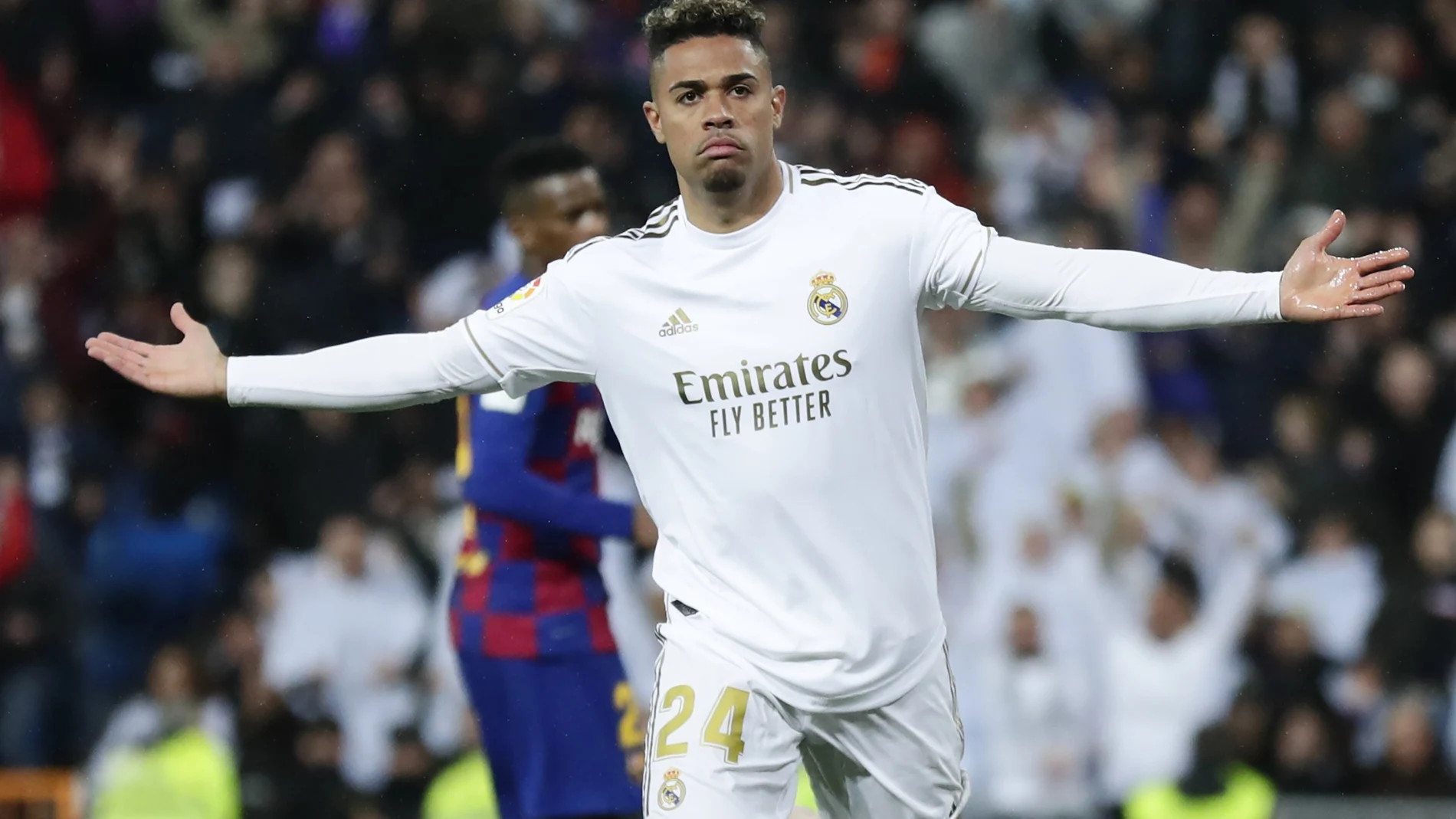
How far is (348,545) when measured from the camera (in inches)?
399

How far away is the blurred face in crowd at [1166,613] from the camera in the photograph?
376 inches

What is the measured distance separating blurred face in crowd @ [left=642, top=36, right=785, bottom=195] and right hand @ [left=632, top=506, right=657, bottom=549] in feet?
4.65

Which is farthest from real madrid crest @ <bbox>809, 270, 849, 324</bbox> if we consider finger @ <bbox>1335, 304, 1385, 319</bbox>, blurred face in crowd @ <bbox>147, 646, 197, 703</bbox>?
blurred face in crowd @ <bbox>147, 646, 197, 703</bbox>

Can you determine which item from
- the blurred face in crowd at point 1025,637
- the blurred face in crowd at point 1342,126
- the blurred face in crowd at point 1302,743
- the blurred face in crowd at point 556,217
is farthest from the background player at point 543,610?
the blurred face in crowd at point 1342,126

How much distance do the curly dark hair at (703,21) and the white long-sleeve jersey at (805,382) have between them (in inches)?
14.8

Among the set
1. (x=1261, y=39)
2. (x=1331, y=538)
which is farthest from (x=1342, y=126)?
(x=1331, y=538)

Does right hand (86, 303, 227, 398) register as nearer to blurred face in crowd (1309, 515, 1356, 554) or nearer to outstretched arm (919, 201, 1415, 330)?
outstretched arm (919, 201, 1415, 330)

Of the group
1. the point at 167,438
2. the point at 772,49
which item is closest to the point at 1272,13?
the point at 772,49

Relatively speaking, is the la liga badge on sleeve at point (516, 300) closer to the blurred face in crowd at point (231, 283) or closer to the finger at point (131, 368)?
the finger at point (131, 368)

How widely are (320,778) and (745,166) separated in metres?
5.96

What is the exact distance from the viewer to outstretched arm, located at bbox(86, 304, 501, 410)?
4695 millimetres

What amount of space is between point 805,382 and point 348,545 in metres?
6.05

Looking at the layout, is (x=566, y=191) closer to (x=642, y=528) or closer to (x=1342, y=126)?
(x=642, y=528)

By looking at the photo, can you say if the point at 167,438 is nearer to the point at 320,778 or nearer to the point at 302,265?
the point at 302,265
